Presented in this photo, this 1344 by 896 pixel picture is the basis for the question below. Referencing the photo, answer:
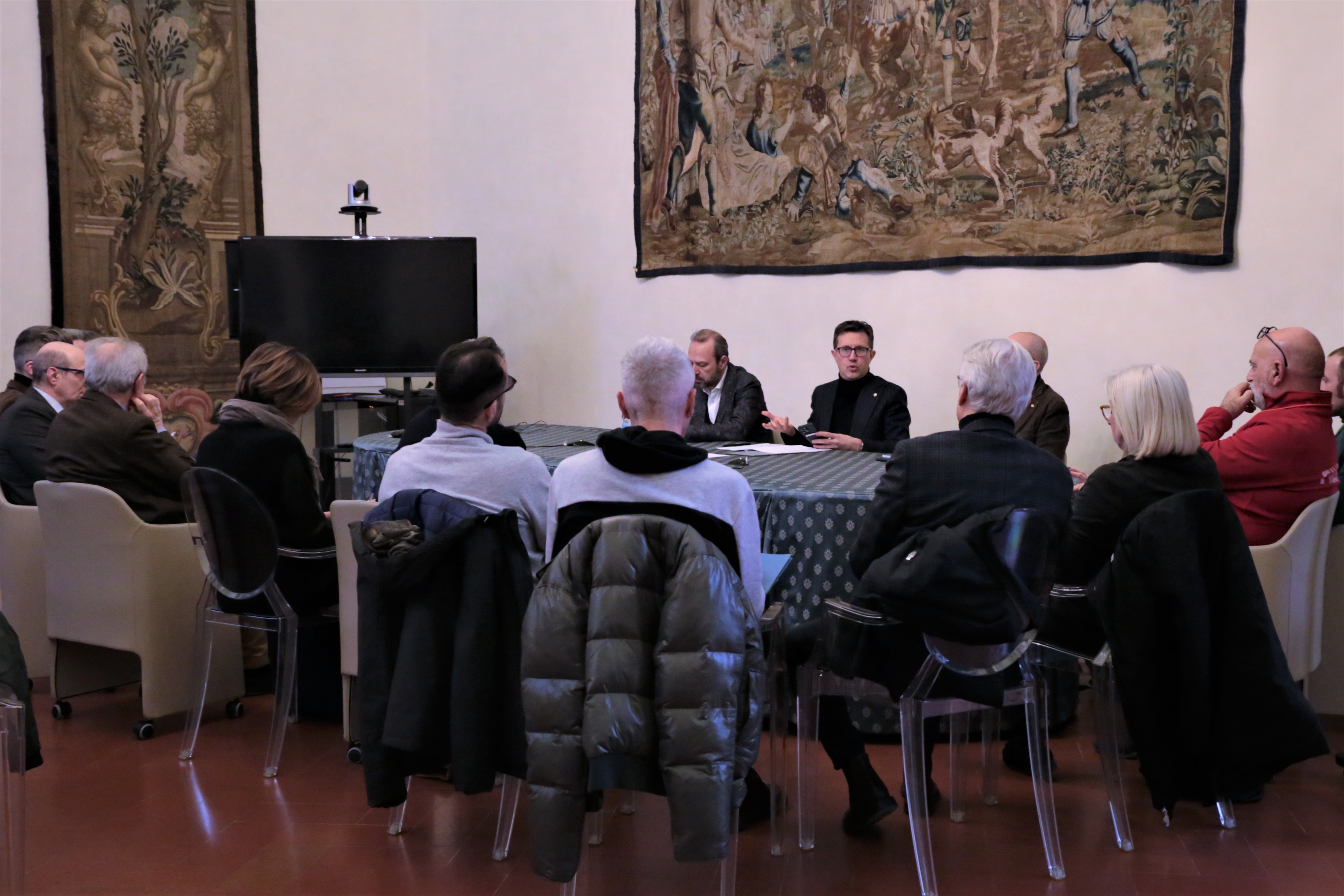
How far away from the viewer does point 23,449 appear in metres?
4.39

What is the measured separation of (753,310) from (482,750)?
14.7ft

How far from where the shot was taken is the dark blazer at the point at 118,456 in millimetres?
3967

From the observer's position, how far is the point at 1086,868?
113 inches

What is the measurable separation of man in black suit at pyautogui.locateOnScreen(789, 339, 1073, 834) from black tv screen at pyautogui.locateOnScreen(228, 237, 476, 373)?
4.63 m

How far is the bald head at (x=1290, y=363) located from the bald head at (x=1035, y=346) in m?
1.36

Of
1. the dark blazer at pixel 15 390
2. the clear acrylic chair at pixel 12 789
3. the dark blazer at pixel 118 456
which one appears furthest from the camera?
the dark blazer at pixel 15 390

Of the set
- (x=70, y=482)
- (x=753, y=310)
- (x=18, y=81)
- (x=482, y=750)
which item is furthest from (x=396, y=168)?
(x=482, y=750)

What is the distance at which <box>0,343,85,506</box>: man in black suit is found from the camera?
4.39 m

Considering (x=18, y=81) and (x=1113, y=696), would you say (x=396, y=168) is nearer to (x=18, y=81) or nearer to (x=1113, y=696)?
(x=18, y=81)

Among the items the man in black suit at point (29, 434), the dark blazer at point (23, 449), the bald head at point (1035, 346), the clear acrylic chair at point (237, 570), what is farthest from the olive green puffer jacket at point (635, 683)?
the bald head at point (1035, 346)

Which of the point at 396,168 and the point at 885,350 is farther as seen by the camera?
the point at 396,168

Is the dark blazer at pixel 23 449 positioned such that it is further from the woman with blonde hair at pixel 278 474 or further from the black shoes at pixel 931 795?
the black shoes at pixel 931 795

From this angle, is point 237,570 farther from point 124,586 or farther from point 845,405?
point 845,405

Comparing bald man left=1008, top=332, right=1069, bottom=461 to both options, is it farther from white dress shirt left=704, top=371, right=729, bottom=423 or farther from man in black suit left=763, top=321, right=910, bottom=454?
white dress shirt left=704, top=371, right=729, bottom=423
